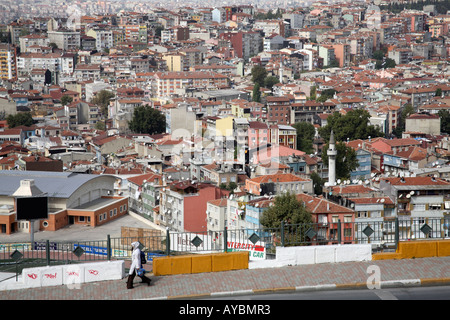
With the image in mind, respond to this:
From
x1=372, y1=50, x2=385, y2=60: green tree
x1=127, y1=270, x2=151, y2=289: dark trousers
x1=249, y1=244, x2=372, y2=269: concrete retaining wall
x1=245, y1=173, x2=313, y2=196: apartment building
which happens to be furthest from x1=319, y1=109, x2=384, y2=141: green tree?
x1=372, y1=50, x2=385, y2=60: green tree

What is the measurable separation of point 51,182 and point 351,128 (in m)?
20.5

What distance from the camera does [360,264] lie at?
20.5 ft

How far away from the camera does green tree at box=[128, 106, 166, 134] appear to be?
1366 inches

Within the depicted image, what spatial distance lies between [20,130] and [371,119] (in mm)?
14330

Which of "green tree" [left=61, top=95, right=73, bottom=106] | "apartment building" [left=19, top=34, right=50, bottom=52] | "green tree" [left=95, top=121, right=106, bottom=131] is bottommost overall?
"green tree" [left=95, top=121, right=106, bottom=131]

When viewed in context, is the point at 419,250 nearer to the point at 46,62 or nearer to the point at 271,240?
the point at 271,240

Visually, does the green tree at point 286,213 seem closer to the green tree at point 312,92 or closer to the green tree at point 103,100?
the green tree at point 103,100

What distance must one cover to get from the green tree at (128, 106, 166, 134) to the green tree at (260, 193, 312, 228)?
21.4 m

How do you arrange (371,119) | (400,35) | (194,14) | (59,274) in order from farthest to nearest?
(194,14) → (400,35) → (371,119) → (59,274)

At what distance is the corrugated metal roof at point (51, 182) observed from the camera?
→ 11359 millimetres

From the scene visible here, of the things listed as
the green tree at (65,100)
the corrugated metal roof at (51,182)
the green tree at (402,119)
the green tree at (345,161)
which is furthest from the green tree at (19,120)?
the corrugated metal roof at (51,182)

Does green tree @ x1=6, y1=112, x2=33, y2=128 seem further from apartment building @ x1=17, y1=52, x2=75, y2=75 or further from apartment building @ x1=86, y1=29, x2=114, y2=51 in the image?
apartment building @ x1=86, y1=29, x2=114, y2=51

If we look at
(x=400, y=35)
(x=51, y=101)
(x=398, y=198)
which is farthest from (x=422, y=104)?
(x=400, y=35)
